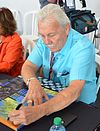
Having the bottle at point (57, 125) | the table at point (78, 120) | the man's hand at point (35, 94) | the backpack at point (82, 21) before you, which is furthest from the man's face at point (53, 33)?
the backpack at point (82, 21)

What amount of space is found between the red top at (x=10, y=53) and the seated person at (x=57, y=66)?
418 mm

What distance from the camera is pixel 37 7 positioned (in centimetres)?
415

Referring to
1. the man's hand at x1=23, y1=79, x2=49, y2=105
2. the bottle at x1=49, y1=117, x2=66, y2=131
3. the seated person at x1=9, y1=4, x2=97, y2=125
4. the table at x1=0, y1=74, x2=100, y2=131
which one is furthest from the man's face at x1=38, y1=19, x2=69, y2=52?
the bottle at x1=49, y1=117, x2=66, y2=131

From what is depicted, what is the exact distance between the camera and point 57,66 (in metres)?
1.65

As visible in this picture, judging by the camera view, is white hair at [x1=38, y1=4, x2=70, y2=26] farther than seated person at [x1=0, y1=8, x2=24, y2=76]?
No

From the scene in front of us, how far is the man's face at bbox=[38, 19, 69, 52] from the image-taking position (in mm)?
1393

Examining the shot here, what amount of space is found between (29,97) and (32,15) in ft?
9.10

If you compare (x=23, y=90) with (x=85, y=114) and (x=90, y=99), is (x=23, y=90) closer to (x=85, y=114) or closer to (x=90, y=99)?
(x=85, y=114)

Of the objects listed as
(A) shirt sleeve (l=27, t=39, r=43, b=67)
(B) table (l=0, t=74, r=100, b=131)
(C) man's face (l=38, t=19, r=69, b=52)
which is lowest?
(B) table (l=0, t=74, r=100, b=131)

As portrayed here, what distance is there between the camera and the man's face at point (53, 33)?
139 centimetres

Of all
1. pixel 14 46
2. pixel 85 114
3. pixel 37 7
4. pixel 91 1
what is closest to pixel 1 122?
pixel 85 114

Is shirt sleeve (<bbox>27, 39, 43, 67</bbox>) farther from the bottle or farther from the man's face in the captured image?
the bottle

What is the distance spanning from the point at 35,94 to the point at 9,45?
0.91m

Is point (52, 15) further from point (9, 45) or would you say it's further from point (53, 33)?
point (9, 45)
